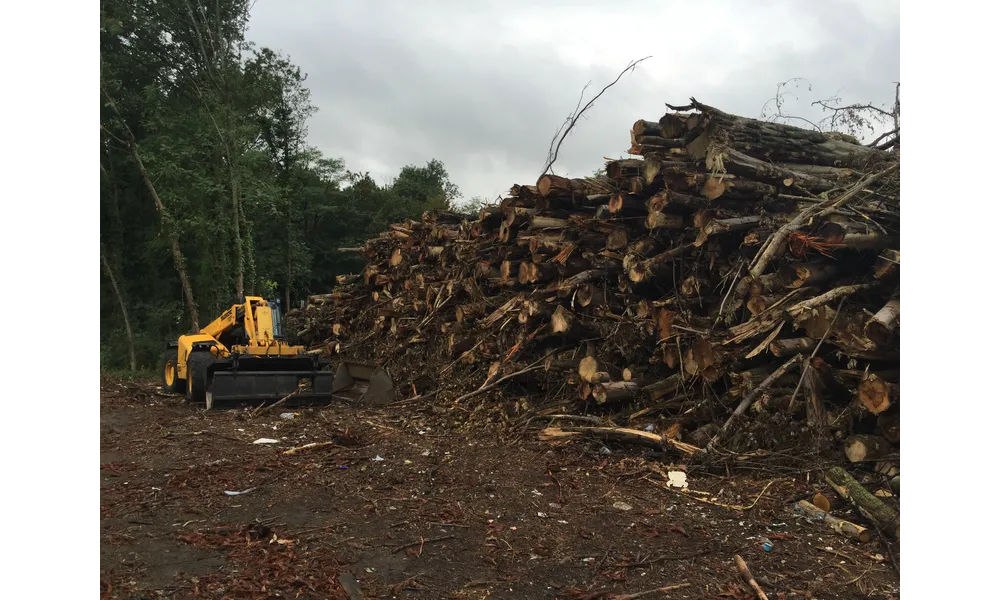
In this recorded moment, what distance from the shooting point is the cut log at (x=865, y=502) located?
3910 millimetres

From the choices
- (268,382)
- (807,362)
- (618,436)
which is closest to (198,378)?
(268,382)

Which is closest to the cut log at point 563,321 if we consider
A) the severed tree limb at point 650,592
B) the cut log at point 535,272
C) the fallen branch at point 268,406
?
the cut log at point 535,272

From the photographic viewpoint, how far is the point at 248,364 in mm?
9188

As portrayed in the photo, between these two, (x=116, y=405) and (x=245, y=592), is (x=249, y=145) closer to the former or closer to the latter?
(x=116, y=405)

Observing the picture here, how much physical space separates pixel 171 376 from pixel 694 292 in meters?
9.05

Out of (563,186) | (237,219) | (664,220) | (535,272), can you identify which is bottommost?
(535,272)

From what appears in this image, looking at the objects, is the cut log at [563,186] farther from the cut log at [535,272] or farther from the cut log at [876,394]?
the cut log at [876,394]

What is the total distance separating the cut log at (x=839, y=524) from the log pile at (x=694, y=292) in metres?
0.63

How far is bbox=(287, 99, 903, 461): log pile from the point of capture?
5246 mm

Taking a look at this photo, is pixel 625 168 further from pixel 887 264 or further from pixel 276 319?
pixel 276 319

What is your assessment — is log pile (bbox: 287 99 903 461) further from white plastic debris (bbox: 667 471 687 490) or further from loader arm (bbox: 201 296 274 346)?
loader arm (bbox: 201 296 274 346)

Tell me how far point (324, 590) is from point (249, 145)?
19543mm

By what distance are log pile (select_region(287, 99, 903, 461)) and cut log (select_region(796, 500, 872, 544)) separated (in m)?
0.63

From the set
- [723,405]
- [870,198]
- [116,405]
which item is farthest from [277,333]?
[870,198]
